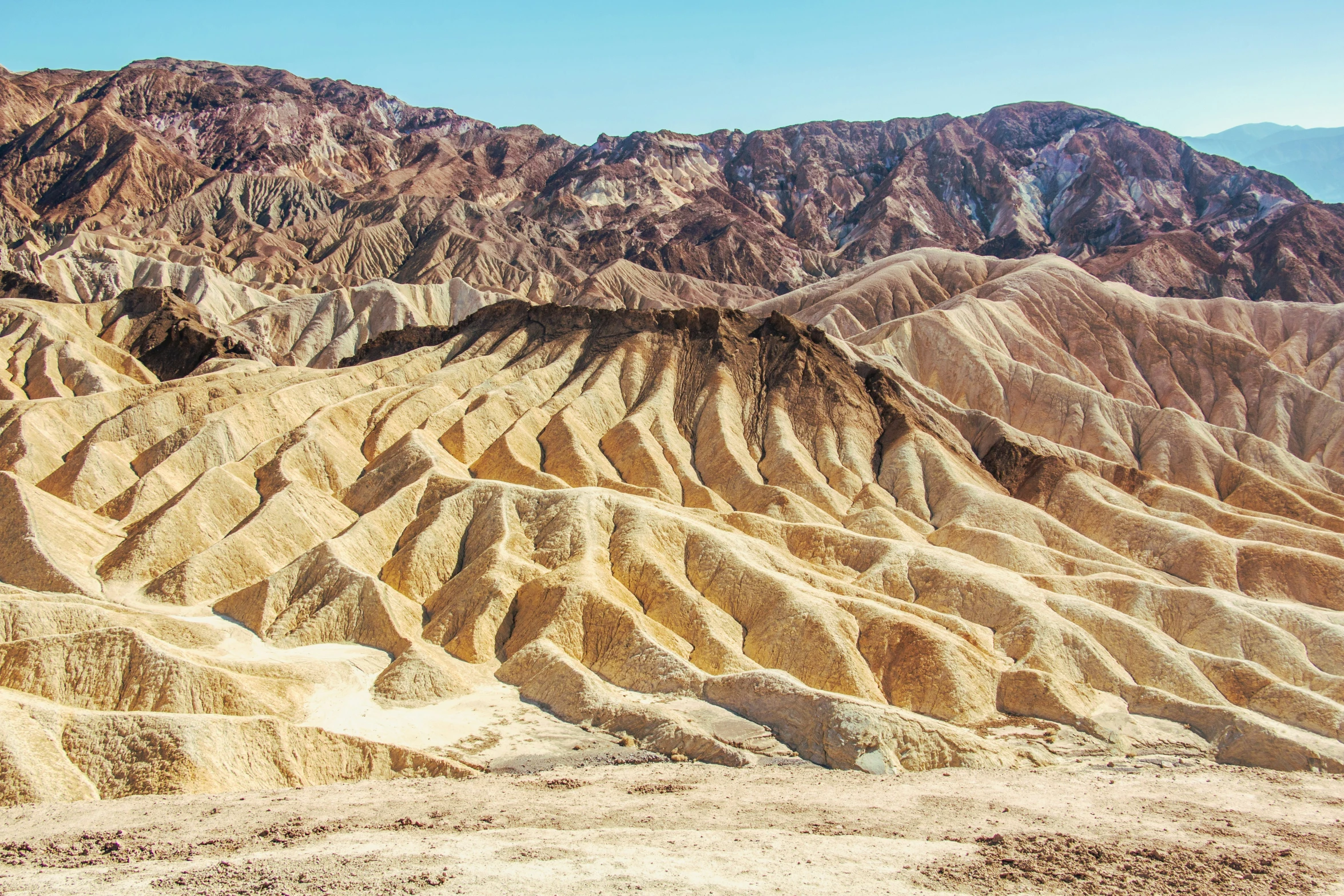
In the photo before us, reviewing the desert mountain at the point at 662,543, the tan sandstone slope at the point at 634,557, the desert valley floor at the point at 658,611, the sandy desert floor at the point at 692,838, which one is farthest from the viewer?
the desert mountain at the point at 662,543

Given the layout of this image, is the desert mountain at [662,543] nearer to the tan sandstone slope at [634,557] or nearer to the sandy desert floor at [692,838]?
the tan sandstone slope at [634,557]

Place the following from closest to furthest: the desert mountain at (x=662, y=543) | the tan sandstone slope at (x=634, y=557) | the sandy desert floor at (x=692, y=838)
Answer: the sandy desert floor at (x=692, y=838) < the tan sandstone slope at (x=634, y=557) < the desert mountain at (x=662, y=543)

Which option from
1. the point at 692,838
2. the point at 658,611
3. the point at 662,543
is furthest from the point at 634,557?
the point at 692,838

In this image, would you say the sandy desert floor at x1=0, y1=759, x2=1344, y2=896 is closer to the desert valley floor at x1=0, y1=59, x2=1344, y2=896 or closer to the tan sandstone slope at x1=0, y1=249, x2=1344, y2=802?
the desert valley floor at x1=0, y1=59, x2=1344, y2=896

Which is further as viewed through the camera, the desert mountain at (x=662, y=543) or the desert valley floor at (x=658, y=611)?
the desert mountain at (x=662, y=543)

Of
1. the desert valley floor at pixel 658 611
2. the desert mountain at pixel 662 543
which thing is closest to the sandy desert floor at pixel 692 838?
the desert valley floor at pixel 658 611

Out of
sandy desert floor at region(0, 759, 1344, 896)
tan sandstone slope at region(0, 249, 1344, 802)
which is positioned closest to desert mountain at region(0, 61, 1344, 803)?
tan sandstone slope at region(0, 249, 1344, 802)
